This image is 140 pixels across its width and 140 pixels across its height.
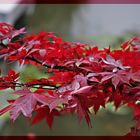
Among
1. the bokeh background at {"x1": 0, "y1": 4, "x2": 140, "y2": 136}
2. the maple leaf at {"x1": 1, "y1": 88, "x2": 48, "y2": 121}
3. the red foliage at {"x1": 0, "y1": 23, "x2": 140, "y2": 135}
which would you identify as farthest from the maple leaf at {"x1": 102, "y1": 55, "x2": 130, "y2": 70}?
the bokeh background at {"x1": 0, "y1": 4, "x2": 140, "y2": 136}

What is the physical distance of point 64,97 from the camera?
2.39 ft

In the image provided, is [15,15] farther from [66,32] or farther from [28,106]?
[28,106]

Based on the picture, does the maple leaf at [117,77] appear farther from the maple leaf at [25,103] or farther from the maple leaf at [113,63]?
the maple leaf at [25,103]

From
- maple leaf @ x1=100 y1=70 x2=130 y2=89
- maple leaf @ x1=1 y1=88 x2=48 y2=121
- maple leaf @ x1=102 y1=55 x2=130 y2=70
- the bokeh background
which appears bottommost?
maple leaf @ x1=1 y1=88 x2=48 y2=121

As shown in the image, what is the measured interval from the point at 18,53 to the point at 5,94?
1498 millimetres

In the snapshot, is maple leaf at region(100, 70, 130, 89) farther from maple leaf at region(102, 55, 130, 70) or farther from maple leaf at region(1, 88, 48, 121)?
maple leaf at region(1, 88, 48, 121)

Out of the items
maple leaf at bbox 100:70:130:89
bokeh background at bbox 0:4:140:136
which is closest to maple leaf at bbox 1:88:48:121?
maple leaf at bbox 100:70:130:89

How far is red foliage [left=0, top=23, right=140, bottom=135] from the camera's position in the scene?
73cm

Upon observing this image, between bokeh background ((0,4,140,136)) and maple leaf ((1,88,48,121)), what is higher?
bokeh background ((0,4,140,136))

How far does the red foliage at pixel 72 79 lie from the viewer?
0.73 meters

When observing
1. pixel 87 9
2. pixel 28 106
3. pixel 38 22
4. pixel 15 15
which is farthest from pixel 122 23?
pixel 28 106

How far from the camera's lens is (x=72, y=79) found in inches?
34.4

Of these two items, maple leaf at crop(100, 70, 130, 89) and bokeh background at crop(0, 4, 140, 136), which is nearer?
maple leaf at crop(100, 70, 130, 89)

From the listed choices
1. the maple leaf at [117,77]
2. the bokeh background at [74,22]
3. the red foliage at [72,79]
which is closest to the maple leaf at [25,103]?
the red foliage at [72,79]
